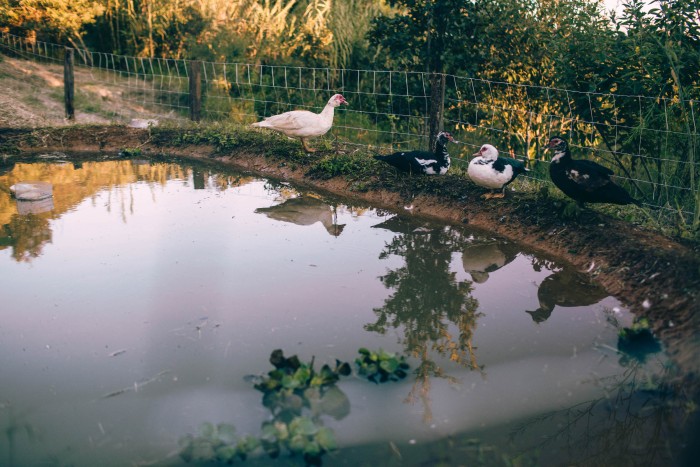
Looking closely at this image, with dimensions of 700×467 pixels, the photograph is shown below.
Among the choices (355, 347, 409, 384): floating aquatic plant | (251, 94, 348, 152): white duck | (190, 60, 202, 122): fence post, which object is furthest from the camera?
(190, 60, 202, 122): fence post

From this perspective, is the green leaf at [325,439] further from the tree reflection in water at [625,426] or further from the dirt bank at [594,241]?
the dirt bank at [594,241]

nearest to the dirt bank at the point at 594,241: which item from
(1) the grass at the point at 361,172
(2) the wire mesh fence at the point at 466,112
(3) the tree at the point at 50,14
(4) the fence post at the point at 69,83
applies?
(1) the grass at the point at 361,172

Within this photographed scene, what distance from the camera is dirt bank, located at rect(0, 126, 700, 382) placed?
4.21 m

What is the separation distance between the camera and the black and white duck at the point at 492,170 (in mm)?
6434

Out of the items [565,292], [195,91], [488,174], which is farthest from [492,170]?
[195,91]

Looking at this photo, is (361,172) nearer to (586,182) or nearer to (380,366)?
(586,182)

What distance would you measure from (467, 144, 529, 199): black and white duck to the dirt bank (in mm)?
181

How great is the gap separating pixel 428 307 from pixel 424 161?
289cm

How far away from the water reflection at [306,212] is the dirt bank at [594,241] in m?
0.51

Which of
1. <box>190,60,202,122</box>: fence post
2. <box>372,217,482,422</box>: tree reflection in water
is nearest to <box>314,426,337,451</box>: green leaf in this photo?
<box>372,217,482,422</box>: tree reflection in water

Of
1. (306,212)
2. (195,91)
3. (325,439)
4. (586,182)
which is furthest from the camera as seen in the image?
(195,91)

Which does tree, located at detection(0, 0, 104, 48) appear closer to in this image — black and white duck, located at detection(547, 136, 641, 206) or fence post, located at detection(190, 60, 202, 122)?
fence post, located at detection(190, 60, 202, 122)

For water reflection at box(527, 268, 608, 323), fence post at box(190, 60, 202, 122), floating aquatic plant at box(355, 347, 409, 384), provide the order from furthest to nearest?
fence post at box(190, 60, 202, 122) < water reflection at box(527, 268, 608, 323) < floating aquatic plant at box(355, 347, 409, 384)

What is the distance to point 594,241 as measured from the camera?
18.0ft
